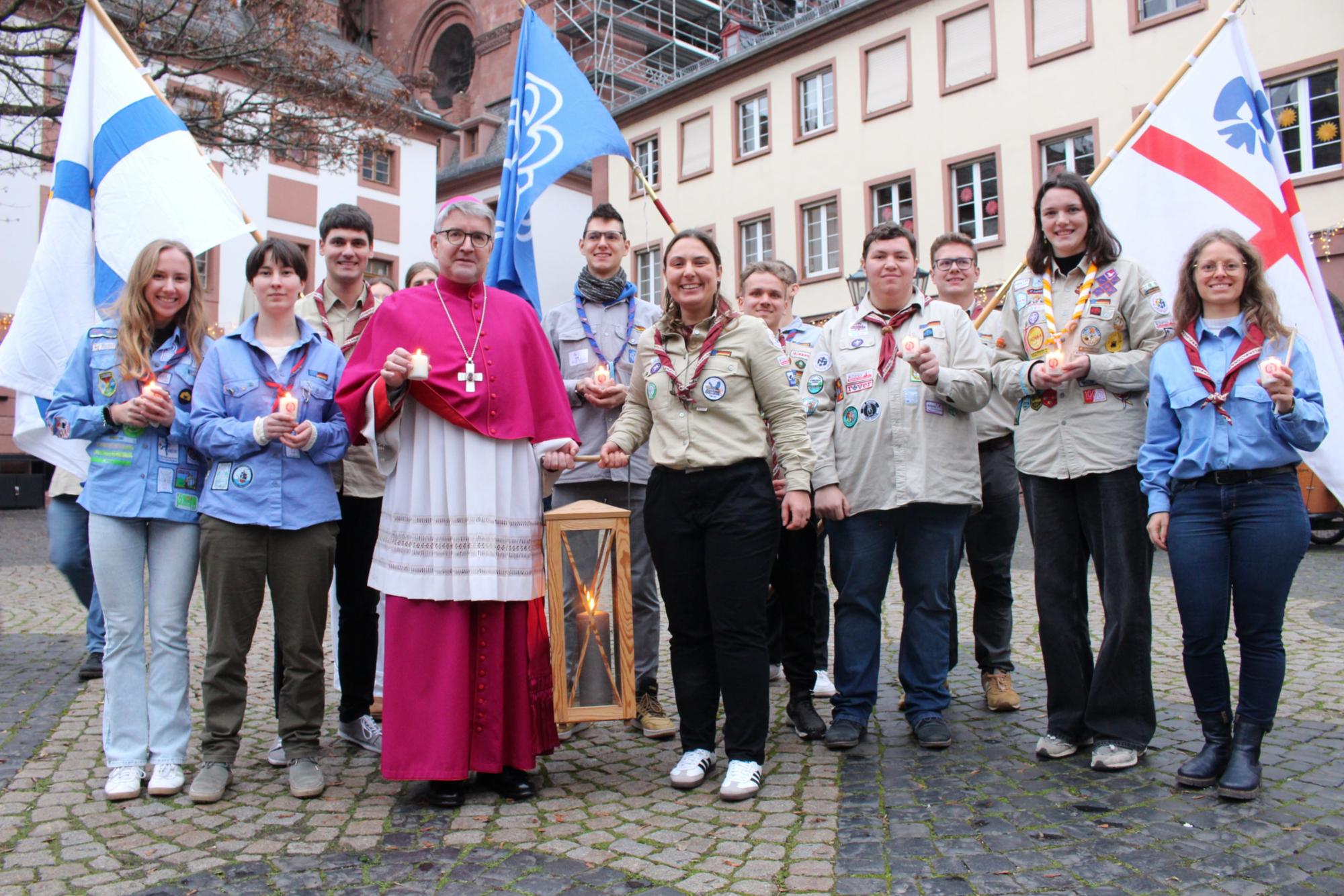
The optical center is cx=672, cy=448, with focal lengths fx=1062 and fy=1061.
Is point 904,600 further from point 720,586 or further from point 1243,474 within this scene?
point 1243,474

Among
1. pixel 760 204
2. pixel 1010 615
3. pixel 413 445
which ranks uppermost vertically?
pixel 760 204

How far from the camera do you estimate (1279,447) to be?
147 inches

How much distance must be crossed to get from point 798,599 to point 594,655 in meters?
1.21

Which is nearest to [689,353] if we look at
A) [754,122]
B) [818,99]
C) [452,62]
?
[818,99]

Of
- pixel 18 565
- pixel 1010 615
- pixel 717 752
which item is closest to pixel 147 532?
pixel 717 752

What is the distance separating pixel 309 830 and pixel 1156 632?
5776 mm

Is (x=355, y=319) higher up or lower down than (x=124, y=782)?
higher up

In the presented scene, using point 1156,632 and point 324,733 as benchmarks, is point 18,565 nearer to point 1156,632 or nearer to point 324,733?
point 324,733

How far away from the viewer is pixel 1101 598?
4.23 metres

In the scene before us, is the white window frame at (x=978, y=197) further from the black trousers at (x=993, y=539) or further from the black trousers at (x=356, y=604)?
the black trousers at (x=356, y=604)

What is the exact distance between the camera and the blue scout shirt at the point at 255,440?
156 inches

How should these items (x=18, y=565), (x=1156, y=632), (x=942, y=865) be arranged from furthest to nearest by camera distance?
(x=18, y=565) → (x=1156, y=632) → (x=942, y=865)

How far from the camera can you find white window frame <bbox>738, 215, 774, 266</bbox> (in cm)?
2597

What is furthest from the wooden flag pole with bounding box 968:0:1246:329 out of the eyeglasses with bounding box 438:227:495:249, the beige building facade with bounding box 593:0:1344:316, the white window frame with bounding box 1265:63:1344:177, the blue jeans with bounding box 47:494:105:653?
the white window frame with bounding box 1265:63:1344:177
